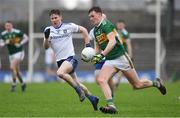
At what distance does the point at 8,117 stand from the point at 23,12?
22012mm

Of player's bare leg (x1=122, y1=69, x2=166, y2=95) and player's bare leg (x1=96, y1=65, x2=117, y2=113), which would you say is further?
player's bare leg (x1=122, y1=69, x2=166, y2=95)

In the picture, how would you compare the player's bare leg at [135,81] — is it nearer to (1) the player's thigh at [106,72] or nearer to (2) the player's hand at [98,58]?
(1) the player's thigh at [106,72]

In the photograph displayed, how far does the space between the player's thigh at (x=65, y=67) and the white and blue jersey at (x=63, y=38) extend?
0.36 m

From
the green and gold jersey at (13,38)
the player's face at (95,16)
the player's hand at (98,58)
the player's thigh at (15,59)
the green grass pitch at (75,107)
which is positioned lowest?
the player's thigh at (15,59)

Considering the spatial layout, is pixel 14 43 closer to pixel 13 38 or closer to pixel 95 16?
pixel 13 38

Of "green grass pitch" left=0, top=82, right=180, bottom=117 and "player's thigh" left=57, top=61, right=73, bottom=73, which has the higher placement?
"player's thigh" left=57, top=61, right=73, bottom=73

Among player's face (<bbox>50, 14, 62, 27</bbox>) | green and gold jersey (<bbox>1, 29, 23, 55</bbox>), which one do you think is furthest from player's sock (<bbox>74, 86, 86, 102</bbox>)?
green and gold jersey (<bbox>1, 29, 23, 55</bbox>)

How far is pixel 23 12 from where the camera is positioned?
117ft

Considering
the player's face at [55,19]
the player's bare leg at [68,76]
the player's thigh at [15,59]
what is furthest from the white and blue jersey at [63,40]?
the player's thigh at [15,59]

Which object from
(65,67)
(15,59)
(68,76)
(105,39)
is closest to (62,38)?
(65,67)

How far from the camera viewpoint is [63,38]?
666 inches

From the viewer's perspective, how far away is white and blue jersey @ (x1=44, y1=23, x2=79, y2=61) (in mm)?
16844

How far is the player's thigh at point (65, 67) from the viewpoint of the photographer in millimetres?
16250

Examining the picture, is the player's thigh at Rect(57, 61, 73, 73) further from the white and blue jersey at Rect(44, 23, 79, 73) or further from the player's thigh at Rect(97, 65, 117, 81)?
the player's thigh at Rect(97, 65, 117, 81)
